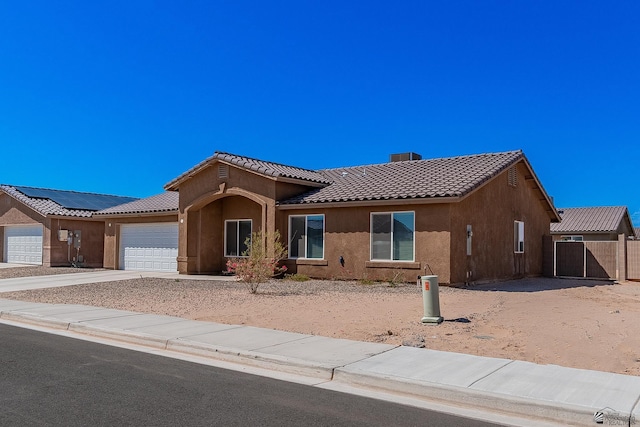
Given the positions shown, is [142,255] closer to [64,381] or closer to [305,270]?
[305,270]

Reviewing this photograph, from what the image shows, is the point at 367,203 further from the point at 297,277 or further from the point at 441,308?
the point at 441,308

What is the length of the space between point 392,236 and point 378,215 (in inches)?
37.9

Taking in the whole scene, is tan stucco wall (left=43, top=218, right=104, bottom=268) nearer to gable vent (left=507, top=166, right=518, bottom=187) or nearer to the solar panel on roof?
the solar panel on roof

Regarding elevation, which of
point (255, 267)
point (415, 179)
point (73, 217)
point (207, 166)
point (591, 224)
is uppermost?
point (207, 166)

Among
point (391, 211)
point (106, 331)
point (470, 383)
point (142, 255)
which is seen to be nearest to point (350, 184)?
point (391, 211)

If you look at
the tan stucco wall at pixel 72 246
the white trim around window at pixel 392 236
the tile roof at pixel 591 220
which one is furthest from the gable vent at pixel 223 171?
the tile roof at pixel 591 220

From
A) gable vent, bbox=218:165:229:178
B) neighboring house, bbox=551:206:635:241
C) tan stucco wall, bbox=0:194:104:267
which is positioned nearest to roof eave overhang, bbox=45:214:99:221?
tan stucco wall, bbox=0:194:104:267

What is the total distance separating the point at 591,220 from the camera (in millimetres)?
42000

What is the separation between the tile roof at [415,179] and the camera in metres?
18.9

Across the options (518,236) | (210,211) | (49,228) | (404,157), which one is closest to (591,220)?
(518,236)

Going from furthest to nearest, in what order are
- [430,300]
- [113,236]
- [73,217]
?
1. [73,217]
2. [113,236]
3. [430,300]

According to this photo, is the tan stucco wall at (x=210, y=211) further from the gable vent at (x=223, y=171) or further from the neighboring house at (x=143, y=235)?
the neighboring house at (x=143, y=235)

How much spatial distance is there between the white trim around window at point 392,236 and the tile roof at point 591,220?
83.7 ft

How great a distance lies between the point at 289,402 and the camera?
21.2 ft
